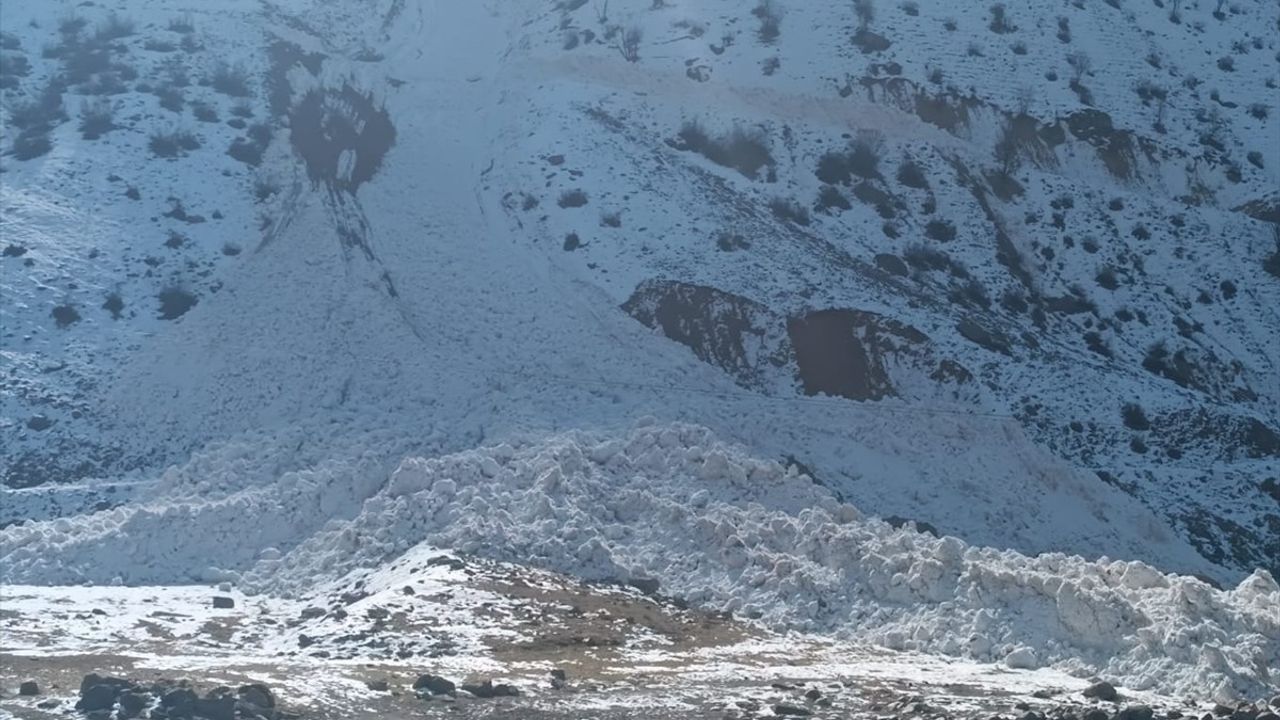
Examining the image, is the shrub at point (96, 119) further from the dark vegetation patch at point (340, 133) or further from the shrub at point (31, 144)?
the dark vegetation patch at point (340, 133)

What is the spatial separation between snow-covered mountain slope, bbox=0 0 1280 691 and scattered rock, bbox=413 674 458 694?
18.1ft

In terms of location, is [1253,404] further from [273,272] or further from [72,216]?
[72,216]

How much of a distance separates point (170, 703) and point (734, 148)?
2302 cm

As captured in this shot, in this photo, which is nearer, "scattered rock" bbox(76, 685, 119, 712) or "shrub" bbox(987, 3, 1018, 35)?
"scattered rock" bbox(76, 685, 119, 712)

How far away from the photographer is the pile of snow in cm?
1898

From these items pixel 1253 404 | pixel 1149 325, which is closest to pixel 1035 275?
pixel 1149 325

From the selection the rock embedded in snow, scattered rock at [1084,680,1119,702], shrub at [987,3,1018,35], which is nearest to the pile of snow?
the rock embedded in snow

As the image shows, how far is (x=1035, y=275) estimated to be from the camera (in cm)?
3331

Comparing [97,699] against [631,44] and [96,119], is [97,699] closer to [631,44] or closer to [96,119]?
[96,119]

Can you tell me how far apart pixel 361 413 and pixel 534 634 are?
860 centimetres

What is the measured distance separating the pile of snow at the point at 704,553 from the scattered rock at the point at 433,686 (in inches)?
209

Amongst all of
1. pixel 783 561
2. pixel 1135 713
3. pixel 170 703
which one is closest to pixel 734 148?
pixel 783 561

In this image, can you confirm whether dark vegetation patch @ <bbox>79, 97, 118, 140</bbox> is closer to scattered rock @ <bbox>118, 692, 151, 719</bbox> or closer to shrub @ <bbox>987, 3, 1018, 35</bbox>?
shrub @ <bbox>987, 3, 1018, 35</bbox>

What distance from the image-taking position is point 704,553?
22.1 m
